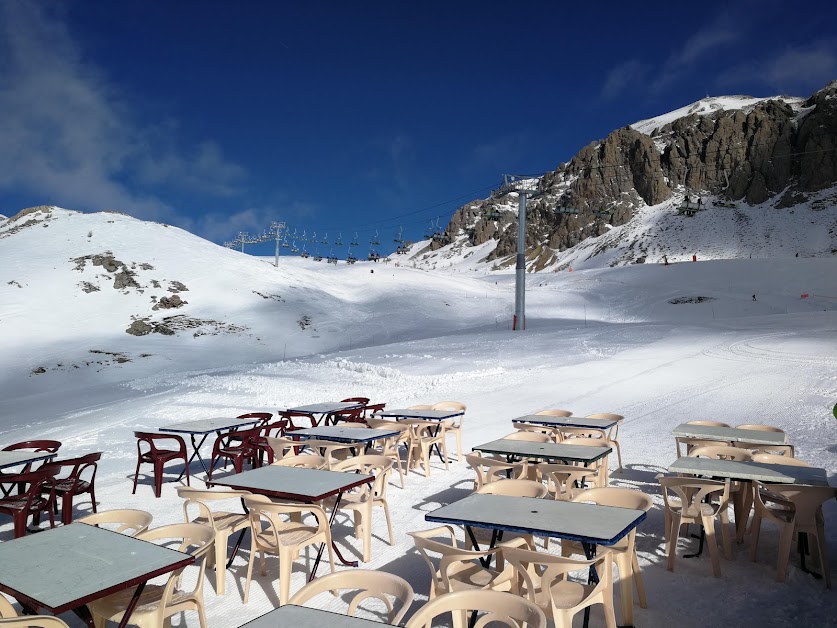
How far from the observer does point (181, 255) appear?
4522 cm

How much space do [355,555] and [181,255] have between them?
142 ft

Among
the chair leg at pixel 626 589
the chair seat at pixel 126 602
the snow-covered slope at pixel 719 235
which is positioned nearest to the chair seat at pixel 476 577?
the chair leg at pixel 626 589

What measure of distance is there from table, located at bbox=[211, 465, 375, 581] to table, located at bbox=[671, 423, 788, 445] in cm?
487

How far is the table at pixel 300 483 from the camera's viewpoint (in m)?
5.21

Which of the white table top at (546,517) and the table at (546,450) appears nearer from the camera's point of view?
the white table top at (546,517)

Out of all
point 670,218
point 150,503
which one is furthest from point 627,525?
point 670,218

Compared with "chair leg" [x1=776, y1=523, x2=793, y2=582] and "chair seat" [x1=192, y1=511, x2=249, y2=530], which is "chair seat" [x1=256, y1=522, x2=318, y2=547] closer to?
"chair seat" [x1=192, y1=511, x2=249, y2=530]

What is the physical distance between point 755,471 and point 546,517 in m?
2.69

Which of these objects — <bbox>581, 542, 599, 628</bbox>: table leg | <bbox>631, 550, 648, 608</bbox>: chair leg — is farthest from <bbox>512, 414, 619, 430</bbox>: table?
<bbox>581, 542, 599, 628</bbox>: table leg

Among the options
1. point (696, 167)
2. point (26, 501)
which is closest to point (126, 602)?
point (26, 501)

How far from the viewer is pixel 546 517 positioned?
14.6 ft

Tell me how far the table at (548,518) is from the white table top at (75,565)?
187cm

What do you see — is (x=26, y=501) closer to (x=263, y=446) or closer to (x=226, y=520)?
(x=226, y=520)

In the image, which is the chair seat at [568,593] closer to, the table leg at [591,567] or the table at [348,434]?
the table leg at [591,567]
